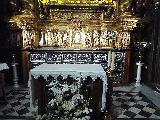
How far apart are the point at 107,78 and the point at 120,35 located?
142 inches

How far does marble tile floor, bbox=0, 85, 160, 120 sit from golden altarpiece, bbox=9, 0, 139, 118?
97cm

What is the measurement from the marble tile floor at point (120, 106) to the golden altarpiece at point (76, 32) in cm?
97

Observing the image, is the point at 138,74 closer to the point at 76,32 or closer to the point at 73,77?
the point at 76,32

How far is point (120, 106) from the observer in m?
6.51

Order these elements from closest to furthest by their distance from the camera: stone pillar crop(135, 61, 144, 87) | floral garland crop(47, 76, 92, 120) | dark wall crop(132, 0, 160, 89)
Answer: floral garland crop(47, 76, 92, 120) → dark wall crop(132, 0, 160, 89) → stone pillar crop(135, 61, 144, 87)

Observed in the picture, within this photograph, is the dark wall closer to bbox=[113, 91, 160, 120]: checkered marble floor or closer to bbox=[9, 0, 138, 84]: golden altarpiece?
bbox=[9, 0, 138, 84]: golden altarpiece

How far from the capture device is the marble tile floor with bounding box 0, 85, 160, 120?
5.85 metres

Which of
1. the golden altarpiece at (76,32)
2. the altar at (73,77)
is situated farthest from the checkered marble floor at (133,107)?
the golden altarpiece at (76,32)

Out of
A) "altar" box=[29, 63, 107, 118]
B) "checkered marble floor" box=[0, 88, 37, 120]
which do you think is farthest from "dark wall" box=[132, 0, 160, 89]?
"checkered marble floor" box=[0, 88, 37, 120]

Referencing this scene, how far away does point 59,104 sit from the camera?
3793 mm

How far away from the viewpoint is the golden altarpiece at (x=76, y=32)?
8.38m

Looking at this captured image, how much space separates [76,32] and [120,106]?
3447mm

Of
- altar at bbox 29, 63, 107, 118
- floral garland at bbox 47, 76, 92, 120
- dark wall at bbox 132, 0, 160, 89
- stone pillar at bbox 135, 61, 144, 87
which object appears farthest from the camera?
stone pillar at bbox 135, 61, 144, 87

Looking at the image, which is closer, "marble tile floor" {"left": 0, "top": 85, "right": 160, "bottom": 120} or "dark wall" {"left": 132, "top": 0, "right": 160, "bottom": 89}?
"marble tile floor" {"left": 0, "top": 85, "right": 160, "bottom": 120}
